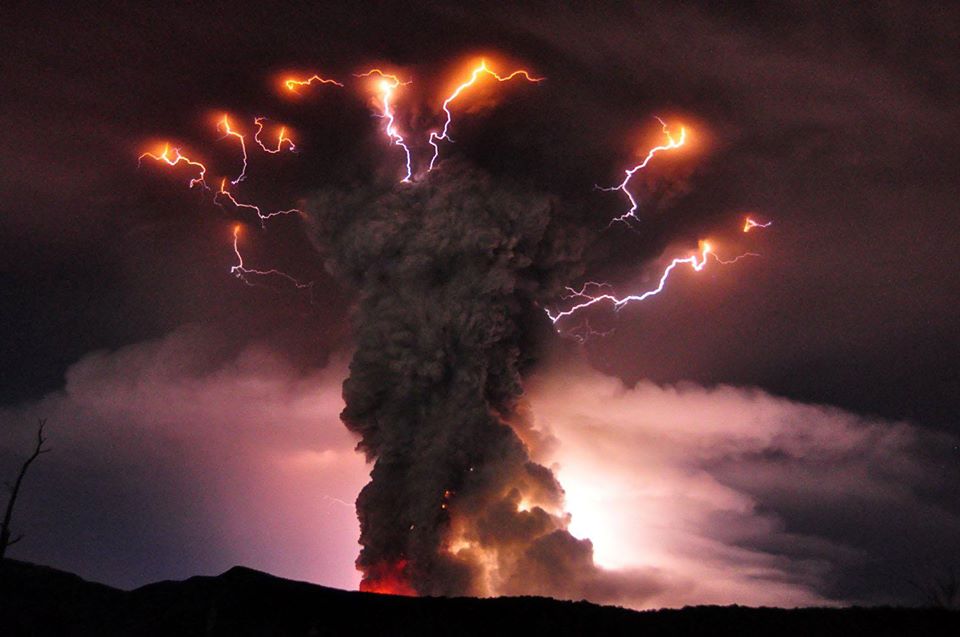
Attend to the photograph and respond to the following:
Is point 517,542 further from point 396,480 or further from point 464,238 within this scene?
point 464,238

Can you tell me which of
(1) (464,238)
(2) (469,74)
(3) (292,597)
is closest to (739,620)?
(3) (292,597)

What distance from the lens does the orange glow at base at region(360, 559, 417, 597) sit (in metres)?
40.2

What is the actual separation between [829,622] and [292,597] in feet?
46.1

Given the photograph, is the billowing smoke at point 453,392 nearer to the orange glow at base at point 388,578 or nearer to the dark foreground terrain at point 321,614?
the orange glow at base at point 388,578

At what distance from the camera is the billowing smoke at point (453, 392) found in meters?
39.3

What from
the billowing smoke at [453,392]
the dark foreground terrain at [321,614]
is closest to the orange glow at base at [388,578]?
the billowing smoke at [453,392]

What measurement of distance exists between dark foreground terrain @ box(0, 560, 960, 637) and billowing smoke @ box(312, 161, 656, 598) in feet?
38.1

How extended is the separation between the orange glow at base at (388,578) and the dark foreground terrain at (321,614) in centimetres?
1196

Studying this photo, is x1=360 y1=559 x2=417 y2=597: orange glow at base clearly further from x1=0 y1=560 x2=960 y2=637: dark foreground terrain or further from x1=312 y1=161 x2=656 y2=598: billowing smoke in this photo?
x1=0 y1=560 x2=960 y2=637: dark foreground terrain

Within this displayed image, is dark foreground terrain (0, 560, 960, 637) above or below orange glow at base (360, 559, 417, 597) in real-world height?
below

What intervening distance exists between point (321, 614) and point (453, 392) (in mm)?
15975

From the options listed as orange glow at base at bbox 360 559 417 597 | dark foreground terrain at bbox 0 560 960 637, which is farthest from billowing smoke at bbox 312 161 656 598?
dark foreground terrain at bbox 0 560 960 637

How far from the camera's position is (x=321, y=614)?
27422 mm

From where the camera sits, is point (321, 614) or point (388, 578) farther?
point (388, 578)
